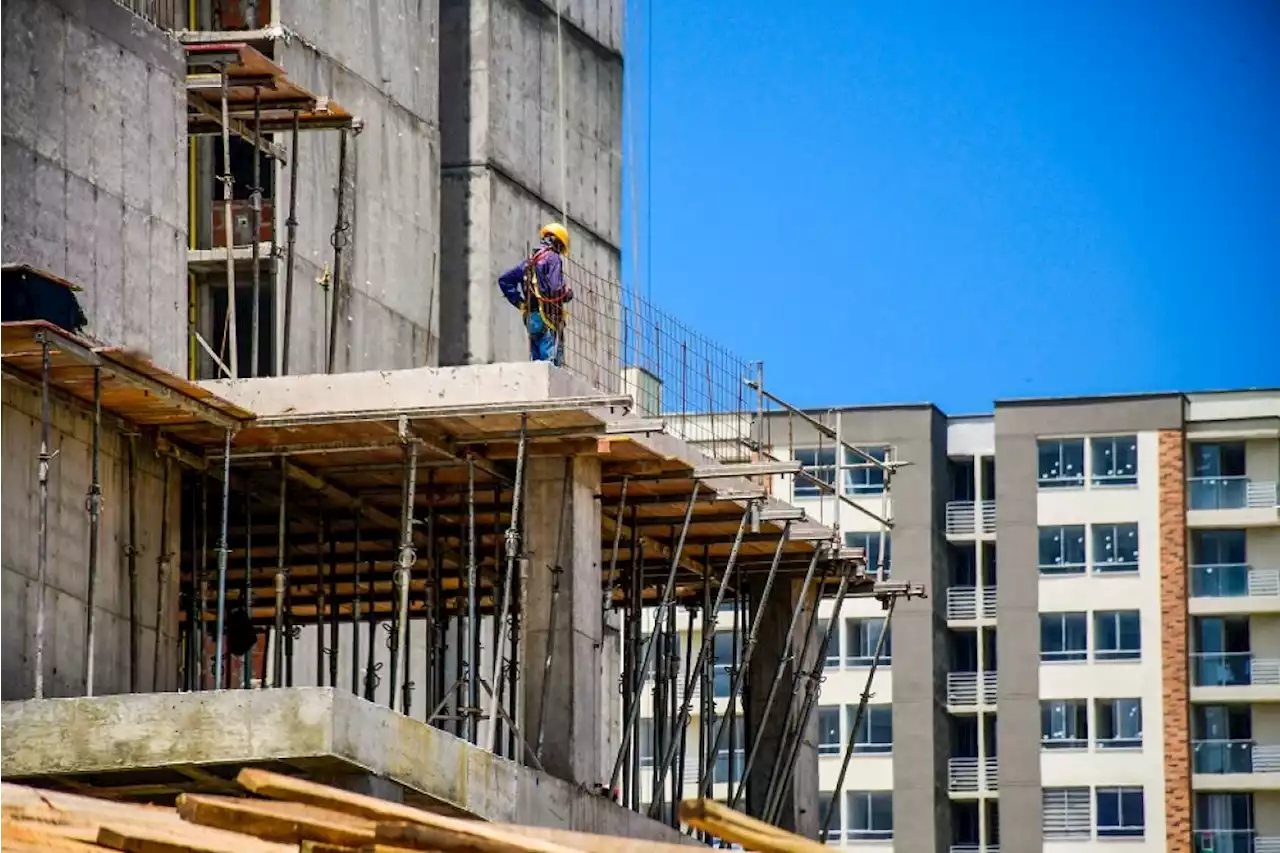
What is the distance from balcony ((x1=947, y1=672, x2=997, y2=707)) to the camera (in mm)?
101438

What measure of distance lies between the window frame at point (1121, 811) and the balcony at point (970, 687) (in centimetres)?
478

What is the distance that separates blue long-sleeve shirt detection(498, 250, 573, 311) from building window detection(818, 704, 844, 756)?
69.3 metres

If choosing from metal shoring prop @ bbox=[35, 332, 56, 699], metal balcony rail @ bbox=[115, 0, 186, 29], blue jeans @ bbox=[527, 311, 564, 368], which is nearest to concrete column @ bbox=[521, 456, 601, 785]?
blue jeans @ bbox=[527, 311, 564, 368]

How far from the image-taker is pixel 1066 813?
10019 centimetres

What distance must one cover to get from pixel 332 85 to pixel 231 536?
1235cm

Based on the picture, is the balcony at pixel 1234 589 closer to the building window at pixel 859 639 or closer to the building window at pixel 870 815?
the building window at pixel 859 639

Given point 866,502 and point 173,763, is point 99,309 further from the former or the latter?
point 866,502

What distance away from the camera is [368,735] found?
26.9 meters

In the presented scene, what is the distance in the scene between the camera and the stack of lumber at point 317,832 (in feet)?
54.9

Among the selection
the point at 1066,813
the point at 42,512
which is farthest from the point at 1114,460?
the point at 42,512

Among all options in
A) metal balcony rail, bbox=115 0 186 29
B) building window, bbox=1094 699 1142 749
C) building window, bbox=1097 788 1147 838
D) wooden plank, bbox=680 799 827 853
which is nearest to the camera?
wooden plank, bbox=680 799 827 853

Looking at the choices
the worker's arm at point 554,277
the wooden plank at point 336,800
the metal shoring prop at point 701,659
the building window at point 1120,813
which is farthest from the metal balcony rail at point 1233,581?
the wooden plank at point 336,800

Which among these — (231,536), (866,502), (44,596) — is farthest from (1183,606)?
(44,596)

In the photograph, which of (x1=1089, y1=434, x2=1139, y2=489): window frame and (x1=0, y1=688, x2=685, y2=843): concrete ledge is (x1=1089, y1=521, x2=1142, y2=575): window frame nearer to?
(x1=1089, y1=434, x2=1139, y2=489): window frame
